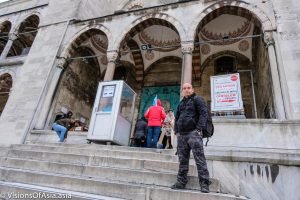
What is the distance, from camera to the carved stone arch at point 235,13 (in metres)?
7.27

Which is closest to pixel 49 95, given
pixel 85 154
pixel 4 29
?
pixel 85 154

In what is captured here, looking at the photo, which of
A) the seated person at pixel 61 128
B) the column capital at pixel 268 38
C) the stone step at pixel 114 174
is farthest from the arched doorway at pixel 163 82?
the stone step at pixel 114 174

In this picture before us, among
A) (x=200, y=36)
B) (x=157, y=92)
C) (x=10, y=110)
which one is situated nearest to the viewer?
(x=10, y=110)

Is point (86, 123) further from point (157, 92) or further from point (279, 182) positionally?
point (279, 182)

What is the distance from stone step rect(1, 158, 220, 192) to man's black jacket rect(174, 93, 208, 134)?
812mm

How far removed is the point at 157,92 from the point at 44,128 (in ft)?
19.4

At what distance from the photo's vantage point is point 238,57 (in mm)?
11016

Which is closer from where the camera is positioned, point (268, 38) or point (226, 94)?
point (226, 94)

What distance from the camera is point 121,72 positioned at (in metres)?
13.1

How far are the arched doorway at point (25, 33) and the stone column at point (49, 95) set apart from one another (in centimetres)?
464

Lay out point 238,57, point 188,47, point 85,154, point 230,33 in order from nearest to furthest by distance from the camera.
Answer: point 85,154
point 188,47
point 230,33
point 238,57

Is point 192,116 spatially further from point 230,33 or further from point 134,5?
point 134,5

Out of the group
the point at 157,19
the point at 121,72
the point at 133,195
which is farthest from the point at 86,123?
the point at 133,195

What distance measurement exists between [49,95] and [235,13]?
776 cm
